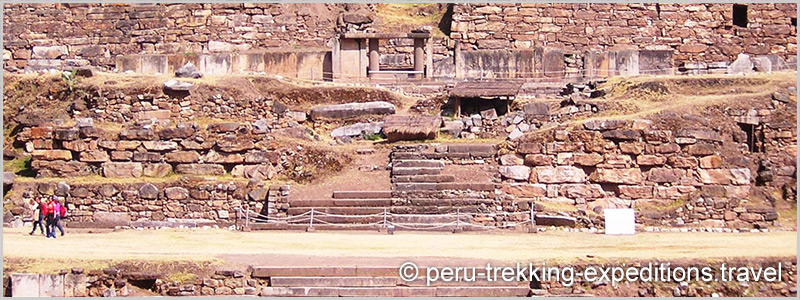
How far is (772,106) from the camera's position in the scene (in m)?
33.8

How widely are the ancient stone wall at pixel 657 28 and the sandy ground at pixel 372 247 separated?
15.7 m

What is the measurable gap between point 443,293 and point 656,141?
10119 mm

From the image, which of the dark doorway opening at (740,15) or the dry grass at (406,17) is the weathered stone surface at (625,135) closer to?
the dry grass at (406,17)

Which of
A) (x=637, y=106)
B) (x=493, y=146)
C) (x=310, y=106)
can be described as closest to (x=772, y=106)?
(x=637, y=106)

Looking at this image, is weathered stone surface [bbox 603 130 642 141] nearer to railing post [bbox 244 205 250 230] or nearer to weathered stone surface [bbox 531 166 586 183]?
weathered stone surface [bbox 531 166 586 183]

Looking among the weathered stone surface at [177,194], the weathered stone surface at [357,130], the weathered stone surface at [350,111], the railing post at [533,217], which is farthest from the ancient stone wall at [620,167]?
the weathered stone surface at [177,194]

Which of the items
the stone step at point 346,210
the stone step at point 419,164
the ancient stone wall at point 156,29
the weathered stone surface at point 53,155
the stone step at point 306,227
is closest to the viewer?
the stone step at point 306,227

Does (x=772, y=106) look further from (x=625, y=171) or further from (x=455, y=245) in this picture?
(x=455, y=245)

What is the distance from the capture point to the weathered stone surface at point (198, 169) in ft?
102

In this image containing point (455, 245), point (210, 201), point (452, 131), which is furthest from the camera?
point (452, 131)

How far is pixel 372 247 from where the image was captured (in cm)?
2533

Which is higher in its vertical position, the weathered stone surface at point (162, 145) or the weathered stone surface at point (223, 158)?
the weathered stone surface at point (162, 145)

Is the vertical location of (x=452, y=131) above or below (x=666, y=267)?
above

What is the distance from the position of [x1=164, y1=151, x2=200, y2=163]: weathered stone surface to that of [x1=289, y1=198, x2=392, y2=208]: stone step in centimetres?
284
